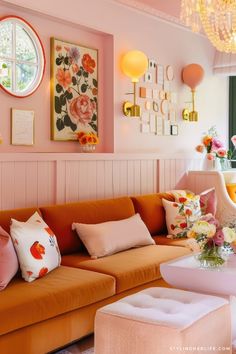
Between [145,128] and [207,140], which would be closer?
[145,128]

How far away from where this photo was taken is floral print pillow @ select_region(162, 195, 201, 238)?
181 inches

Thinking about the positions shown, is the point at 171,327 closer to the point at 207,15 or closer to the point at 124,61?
the point at 207,15

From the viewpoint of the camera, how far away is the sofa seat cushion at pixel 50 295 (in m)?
2.59

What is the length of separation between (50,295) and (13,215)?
833mm

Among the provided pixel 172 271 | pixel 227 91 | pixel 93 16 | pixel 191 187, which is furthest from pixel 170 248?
pixel 227 91

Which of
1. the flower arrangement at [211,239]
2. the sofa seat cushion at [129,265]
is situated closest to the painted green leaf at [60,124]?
the sofa seat cushion at [129,265]

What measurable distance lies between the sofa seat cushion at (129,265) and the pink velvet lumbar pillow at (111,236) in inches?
2.5

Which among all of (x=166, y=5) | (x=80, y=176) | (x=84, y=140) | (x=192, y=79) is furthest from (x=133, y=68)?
(x=80, y=176)

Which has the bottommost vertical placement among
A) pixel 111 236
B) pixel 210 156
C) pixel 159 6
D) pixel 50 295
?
pixel 50 295

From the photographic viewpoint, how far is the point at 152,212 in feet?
15.3

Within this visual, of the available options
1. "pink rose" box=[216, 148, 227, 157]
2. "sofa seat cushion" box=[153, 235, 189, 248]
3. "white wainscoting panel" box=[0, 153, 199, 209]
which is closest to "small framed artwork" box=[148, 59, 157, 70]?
"white wainscoting panel" box=[0, 153, 199, 209]

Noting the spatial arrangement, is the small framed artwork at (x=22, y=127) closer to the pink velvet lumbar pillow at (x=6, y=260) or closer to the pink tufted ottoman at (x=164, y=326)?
the pink velvet lumbar pillow at (x=6, y=260)

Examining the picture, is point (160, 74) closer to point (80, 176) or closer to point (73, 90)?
point (73, 90)

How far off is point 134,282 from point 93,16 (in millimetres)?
2486
